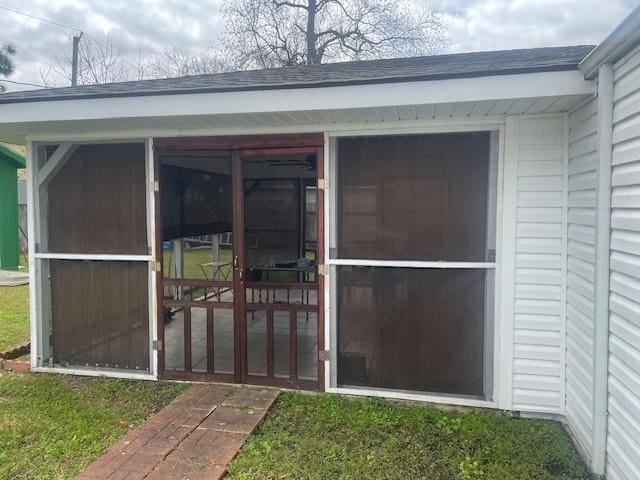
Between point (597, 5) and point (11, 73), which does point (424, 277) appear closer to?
point (597, 5)

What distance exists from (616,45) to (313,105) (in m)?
1.58

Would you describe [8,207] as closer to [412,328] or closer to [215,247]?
[215,247]

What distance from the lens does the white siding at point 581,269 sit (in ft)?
8.30

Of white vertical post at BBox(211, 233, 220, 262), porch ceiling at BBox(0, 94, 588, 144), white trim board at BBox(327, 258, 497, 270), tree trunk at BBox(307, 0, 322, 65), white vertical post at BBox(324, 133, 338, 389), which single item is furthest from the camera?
tree trunk at BBox(307, 0, 322, 65)

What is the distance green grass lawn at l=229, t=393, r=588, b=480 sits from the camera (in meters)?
2.44

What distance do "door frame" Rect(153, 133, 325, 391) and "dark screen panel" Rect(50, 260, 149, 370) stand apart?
0.19 metres

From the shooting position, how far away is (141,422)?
3.04m

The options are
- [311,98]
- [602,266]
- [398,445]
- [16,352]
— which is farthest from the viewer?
[16,352]

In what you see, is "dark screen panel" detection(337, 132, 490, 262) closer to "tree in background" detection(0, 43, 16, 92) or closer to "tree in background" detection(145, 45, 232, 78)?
"tree in background" detection(145, 45, 232, 78)

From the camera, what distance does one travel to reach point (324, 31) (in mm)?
13953

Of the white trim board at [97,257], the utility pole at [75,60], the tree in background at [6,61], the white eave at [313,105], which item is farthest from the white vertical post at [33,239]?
the utility pole at [75,60]

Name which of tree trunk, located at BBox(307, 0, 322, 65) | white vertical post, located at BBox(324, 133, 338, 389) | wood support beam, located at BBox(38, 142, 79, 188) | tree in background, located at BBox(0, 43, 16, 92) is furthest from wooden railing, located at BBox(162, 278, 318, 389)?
tree in background, located at BBox(0, 43, 16, 92)

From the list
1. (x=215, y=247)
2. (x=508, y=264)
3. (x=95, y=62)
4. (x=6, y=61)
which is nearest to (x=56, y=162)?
(x=215, y=247)

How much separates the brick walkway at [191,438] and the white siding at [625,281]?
198 centimetres
